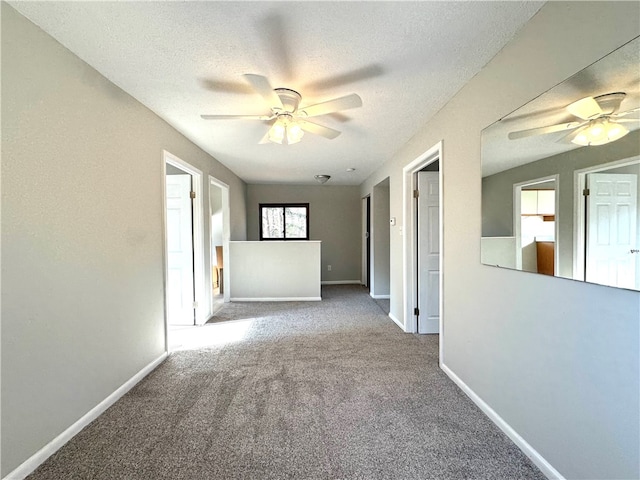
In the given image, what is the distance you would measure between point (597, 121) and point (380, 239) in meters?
4.20

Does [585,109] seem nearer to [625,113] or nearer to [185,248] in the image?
→ [625,113]

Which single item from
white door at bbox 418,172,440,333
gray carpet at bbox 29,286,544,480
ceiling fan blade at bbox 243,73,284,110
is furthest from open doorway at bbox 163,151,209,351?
white door at bbox 418,172,440,333

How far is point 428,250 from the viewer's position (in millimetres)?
3406

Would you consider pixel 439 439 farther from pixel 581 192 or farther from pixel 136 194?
pixel 136 194

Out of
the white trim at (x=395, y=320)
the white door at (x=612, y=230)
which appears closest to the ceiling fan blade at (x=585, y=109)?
the white door at (x=612, y=230)

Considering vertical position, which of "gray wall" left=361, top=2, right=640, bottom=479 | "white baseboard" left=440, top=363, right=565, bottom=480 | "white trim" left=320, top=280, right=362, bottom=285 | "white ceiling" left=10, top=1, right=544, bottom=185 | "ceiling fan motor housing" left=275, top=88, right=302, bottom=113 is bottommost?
"white trim" left=320, top=280, right=362, bottom=285

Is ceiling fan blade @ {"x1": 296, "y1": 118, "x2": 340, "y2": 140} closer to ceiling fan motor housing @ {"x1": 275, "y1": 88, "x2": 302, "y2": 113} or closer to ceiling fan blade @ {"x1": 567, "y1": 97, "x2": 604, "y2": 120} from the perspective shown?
ceiling fan motor housing @ {"x1": 275, "y1": 88, "x2": 302, "y2": 113}

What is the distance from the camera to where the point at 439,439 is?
1.65 metres

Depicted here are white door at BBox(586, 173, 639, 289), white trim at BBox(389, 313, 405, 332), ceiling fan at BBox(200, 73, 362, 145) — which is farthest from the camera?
white trim at BBox(389, 313, 405, 332)

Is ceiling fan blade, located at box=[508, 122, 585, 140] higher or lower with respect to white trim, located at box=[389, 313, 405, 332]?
higher

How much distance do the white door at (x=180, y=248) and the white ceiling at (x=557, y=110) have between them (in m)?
3.39

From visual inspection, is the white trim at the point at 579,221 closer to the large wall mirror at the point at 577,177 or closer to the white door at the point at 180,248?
the large wall mirror at the point at 577,177

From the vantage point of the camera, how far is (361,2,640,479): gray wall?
1.09 meters

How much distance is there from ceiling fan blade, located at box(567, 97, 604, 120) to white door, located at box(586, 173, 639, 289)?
0.82 feet
